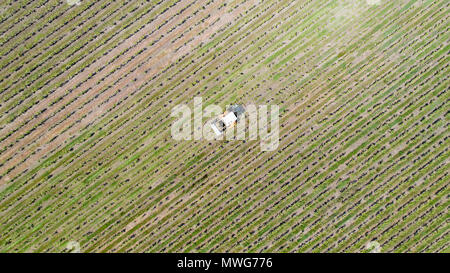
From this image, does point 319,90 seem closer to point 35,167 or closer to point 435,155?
point 435,155

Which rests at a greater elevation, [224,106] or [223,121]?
[224,106]

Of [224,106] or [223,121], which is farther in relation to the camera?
[224,106]

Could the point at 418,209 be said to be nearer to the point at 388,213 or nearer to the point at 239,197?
the point at 388,213

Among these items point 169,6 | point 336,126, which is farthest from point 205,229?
point 169,6

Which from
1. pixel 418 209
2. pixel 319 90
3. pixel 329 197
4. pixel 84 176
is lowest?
pixel 418 209

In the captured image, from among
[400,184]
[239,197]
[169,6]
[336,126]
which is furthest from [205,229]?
[169,6]

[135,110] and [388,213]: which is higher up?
[135,110]

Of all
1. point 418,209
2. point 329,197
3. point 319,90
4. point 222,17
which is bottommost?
point 418,209
